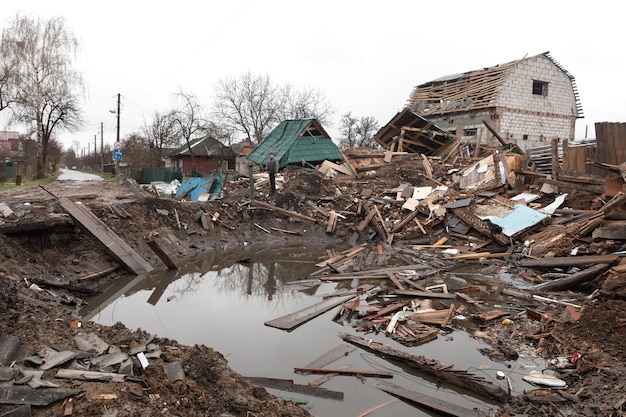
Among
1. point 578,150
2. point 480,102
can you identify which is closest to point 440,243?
point 578,150

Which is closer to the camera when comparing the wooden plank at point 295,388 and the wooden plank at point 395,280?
the wooden plank at point 295,388

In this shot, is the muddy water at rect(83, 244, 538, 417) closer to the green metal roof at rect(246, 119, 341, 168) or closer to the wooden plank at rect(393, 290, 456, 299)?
the wooden plank at rect(393, 290, 456, 299)

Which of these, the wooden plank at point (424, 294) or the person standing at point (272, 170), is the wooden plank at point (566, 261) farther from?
the person standing at point (272, 170)

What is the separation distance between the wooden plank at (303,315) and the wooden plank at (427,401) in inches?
85.5

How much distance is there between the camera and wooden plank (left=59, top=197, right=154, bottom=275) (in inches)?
370

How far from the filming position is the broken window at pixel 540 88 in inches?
1064

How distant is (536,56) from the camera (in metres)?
26.3

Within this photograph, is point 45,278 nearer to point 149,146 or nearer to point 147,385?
point 147,385

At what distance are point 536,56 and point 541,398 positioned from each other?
2800cm

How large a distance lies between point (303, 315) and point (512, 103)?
24.1 meters

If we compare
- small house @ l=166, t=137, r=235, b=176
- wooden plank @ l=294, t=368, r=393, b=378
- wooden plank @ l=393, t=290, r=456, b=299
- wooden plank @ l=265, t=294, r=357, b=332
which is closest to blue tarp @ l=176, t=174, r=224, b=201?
wooden plank @ l=265, t=294, r=357, b=332

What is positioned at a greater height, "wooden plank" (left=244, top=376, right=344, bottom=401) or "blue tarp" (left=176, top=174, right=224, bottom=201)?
"blue tarp" (left=176, top=174, right=224, bottom=201)

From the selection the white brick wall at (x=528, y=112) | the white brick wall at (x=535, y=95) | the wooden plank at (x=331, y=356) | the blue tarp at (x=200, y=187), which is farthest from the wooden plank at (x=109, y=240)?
the white brick wall at (x=535, y=95)

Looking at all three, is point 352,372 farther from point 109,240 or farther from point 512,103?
point 512,103
